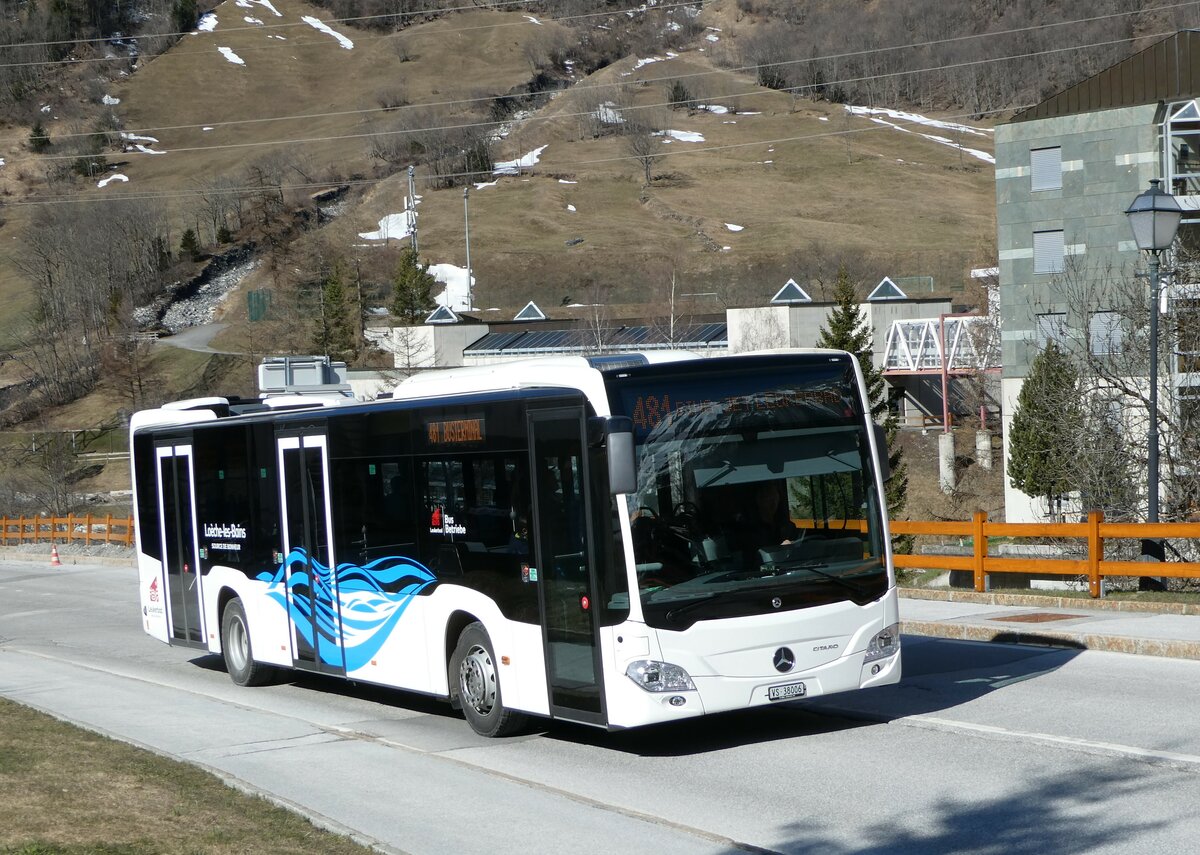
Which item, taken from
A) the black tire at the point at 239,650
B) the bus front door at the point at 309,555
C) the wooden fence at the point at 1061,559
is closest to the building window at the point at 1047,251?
the wooden fence at the point at 1061,559

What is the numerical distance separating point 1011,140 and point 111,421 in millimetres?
58127

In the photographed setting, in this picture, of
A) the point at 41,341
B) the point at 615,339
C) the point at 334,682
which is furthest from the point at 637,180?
the point at 334,682

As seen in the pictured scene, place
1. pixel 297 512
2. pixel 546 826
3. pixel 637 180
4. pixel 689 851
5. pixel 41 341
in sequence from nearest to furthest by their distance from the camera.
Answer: pixel 689 851 → pixel 546 826 → pixel 297 512 → pixel 41 341 → pixel 637 180

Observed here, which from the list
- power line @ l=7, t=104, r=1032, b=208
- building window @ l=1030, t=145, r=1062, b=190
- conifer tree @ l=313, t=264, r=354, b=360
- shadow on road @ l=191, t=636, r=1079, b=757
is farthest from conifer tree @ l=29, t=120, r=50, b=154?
shadow on road @ l=191, t=636, r=1079, b=757

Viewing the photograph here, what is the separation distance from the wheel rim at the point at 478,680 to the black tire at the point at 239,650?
4667mm

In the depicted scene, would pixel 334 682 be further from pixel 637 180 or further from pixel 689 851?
pixel 637 180

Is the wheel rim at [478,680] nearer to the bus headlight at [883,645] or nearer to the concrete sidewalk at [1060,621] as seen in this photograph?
the bus headlight at [883,645]

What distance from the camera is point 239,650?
16.0 metres

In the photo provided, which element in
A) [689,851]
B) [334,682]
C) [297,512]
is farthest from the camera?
[334,682]

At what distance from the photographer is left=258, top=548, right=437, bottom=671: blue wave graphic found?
12.6 metres

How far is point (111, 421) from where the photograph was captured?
287 feet

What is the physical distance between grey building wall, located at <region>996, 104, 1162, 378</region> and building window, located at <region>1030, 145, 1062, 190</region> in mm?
185

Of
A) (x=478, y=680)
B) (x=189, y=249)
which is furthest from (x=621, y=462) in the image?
(x=189, y=249)

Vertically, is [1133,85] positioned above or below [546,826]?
above
